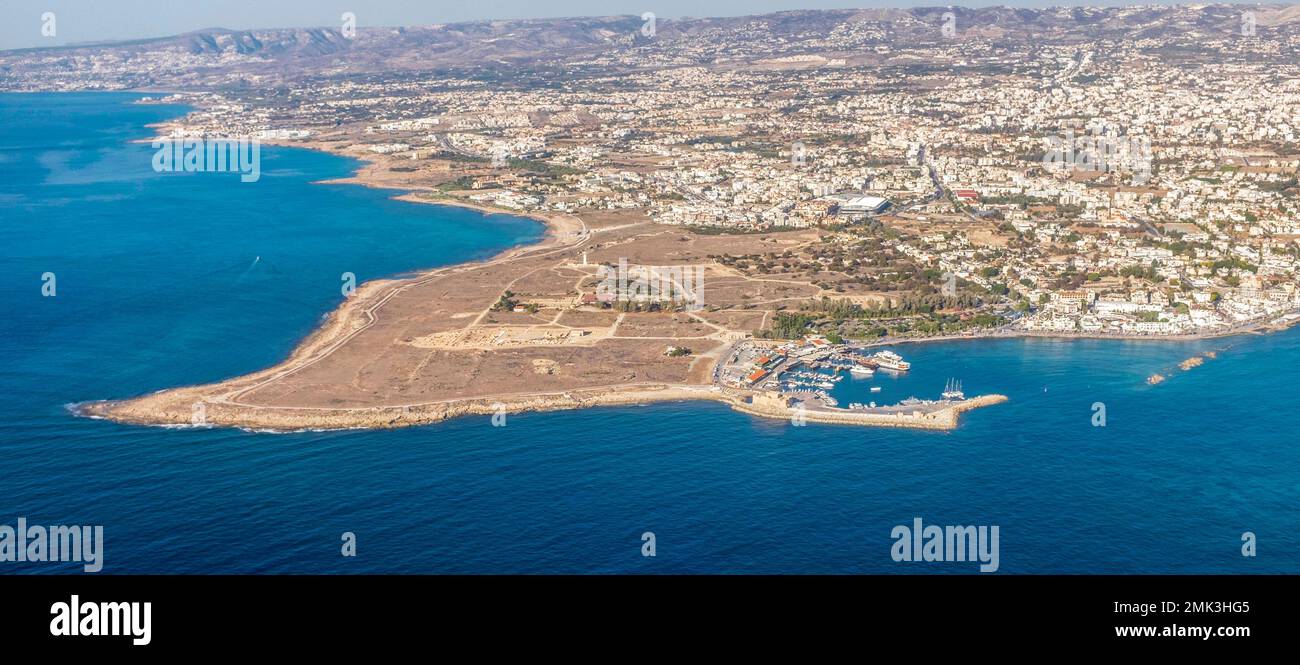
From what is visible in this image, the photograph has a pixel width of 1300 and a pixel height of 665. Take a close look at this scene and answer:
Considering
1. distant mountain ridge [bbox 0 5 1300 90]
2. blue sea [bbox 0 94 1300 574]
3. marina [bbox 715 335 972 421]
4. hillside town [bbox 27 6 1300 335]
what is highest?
distant mountain ridge [bbox 0 5 1300 90]

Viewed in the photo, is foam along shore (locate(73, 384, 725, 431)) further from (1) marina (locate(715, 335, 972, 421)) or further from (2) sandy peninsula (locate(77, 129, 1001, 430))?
(1) marina (locate(715, 335, 972, 421))

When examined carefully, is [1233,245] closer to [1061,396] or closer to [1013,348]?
[1013,348]

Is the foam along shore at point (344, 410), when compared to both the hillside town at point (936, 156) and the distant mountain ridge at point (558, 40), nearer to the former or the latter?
the hillside town at point (936, 156)

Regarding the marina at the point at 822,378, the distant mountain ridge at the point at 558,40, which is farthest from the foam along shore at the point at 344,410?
the distant mountain ridge at the point at 558,40

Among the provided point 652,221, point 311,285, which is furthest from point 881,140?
point 311,285

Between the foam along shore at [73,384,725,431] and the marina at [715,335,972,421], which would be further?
the marina at [715,335,972,421]

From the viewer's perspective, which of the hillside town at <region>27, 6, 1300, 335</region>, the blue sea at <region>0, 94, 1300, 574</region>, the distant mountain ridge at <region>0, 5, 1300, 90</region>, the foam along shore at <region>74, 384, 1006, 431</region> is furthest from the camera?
the distant mountain ridge at <region>0, 5, 1300, 90</region>

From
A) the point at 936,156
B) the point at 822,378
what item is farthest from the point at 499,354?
the point at 936,156

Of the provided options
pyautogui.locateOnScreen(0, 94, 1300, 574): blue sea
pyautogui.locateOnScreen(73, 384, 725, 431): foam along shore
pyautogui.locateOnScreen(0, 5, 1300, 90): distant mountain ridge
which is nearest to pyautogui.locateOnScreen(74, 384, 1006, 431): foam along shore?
pyautogui.locateOnScreen(73, 384, 725, 431): foam along shore
